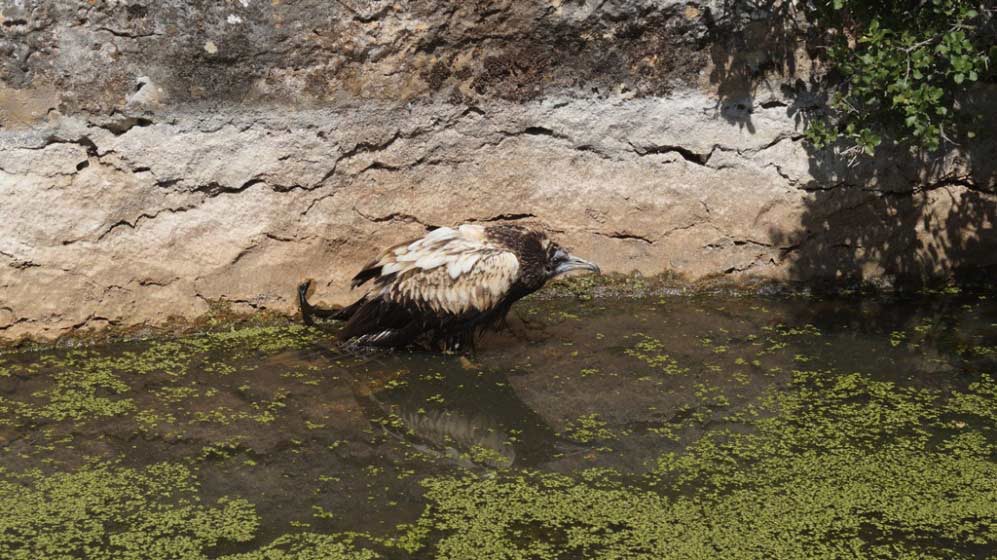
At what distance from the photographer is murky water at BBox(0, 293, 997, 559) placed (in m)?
3.91

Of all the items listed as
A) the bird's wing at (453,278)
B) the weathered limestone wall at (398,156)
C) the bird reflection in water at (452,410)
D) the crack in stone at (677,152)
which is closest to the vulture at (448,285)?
the bird's wing at (453,278)

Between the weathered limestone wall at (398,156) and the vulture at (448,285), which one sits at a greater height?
the weathered limestone wall at (398,156)

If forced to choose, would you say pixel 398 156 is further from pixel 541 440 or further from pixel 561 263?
pixel 541 440

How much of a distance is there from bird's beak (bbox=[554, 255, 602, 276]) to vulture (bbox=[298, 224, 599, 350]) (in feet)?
0.25

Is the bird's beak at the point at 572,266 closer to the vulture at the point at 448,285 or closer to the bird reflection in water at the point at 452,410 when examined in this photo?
the vulture at the point at 448,285

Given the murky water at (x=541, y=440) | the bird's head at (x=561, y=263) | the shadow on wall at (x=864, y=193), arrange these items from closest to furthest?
the murky water at (x=541, y=440) → the bird's head at (x=561, y=263) → the shadow on wall at (x=864, y=193)

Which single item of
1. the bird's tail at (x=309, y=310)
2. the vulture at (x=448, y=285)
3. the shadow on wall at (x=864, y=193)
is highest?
the shadow on wall at (x=864, y=193)

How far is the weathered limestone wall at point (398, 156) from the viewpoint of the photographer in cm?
535

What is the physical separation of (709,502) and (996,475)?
1.06 m

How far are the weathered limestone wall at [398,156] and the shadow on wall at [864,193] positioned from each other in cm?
1

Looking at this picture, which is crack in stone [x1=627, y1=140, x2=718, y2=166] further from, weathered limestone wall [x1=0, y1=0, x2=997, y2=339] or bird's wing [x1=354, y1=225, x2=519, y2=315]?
bird's wing [x1=354, y1=225, x2=519, y2=315]

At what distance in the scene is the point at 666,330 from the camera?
224 inches

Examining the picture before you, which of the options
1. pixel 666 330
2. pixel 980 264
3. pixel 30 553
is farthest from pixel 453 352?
pixel 980 264

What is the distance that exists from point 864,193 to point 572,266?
165 cm
